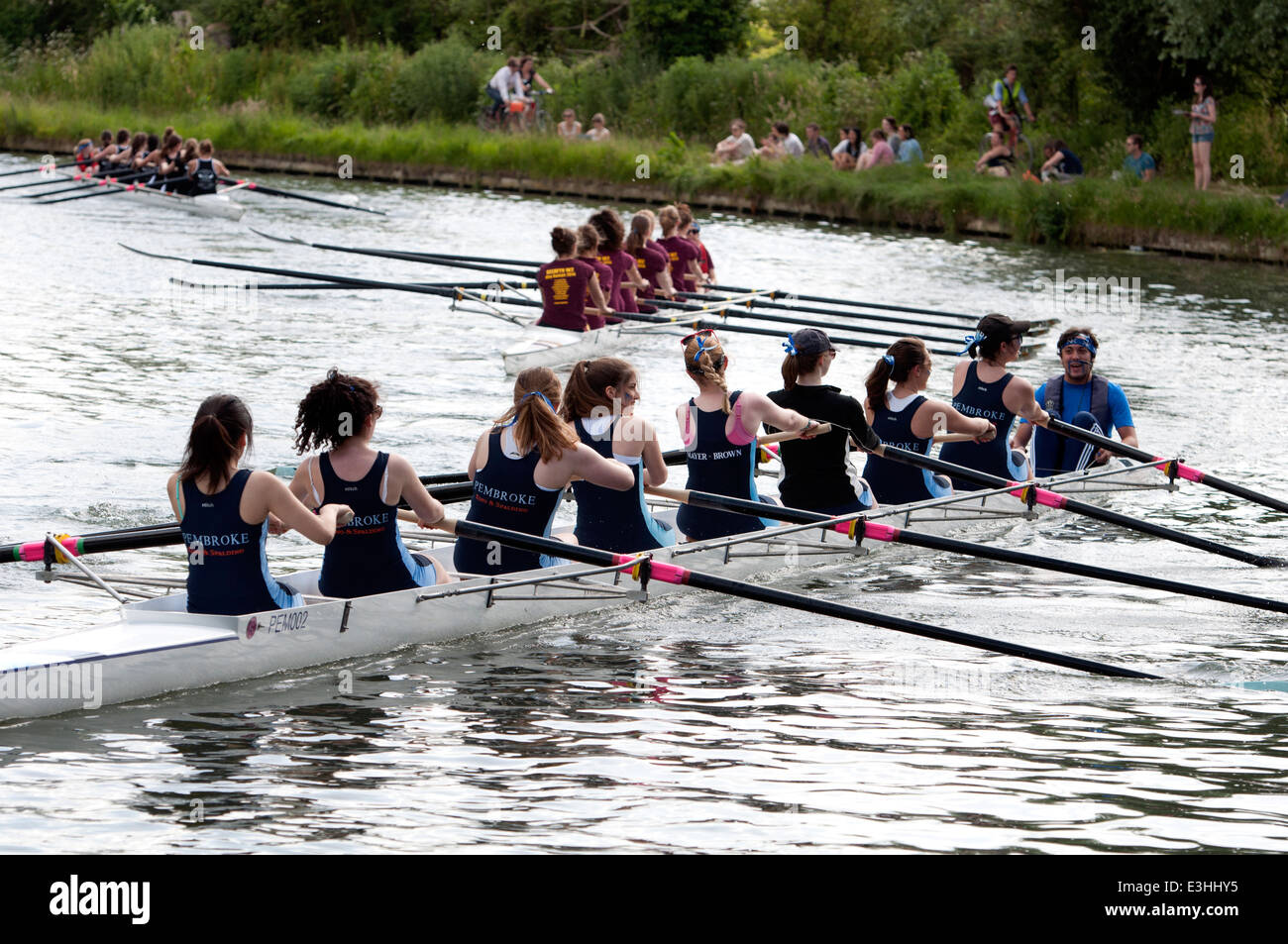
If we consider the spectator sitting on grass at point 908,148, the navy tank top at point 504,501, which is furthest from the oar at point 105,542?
the spectator sitting on grass at point 908,148

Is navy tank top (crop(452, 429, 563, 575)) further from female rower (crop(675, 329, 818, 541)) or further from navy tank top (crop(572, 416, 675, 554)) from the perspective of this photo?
female rower (crop(675, 329, 818, 541))

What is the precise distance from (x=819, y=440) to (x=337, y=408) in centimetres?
356

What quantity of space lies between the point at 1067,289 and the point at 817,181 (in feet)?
29.3

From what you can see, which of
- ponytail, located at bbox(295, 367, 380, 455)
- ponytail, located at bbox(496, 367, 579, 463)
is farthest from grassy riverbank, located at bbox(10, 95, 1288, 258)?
ponytail, located at bbox(295, 367, 380, 455)

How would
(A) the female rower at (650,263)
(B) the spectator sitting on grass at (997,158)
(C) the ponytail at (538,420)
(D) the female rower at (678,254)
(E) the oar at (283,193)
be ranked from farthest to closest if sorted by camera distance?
(B) the spectator sitting on grass at (997,158) < (E) the oar at (283,193) < (D) the female rower at (678,254) < (A) the female rower at (650,263) < (C) the ponytail at (538,420)

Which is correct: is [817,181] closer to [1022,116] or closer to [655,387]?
[1022,116]

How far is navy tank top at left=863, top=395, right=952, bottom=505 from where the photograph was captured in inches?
433

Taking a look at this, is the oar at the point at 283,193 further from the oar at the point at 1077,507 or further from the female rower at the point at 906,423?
the oar at the point at 1077,507

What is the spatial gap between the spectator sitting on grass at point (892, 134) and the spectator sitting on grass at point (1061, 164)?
3622mm

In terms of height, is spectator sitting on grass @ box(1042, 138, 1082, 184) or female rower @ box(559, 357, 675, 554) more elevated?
spectator sitting on grass @ box(1042, 138, 1082, 184)

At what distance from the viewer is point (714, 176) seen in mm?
33594

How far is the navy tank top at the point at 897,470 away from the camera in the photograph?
1099 centimetres

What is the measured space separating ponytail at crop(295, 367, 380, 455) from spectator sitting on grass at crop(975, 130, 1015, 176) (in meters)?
25.1
